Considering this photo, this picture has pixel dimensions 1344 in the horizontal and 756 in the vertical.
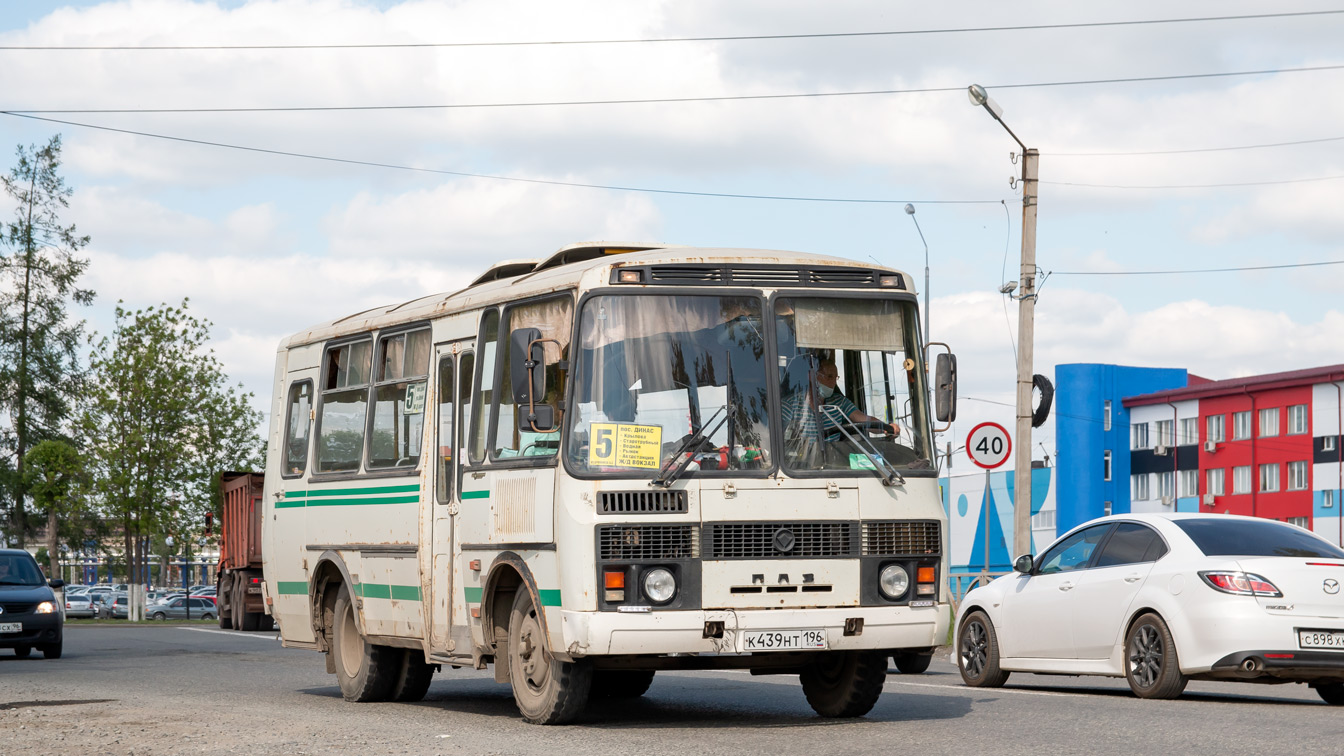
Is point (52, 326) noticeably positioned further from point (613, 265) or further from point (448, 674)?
point (613, 265)

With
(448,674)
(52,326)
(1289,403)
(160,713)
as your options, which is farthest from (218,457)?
(1289,403)

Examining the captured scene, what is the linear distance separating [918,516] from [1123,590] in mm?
3554

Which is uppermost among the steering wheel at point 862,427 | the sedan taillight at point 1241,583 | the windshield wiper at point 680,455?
the steering wheel at point 862,427

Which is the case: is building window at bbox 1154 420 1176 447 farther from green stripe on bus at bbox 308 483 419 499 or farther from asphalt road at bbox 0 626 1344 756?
green stripe on bus at bbox 308 483 419 499

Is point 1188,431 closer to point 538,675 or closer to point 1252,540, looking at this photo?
point 1252,540

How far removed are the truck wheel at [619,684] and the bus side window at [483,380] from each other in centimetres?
282

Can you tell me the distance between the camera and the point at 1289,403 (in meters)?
88.0

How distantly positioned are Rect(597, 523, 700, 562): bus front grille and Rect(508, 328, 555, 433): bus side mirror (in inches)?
29.4

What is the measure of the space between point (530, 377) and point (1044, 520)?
299 feet

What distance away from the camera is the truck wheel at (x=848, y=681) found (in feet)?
38.5

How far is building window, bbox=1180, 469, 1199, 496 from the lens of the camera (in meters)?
94.6

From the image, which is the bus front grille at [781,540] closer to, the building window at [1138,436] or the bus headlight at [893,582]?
the bus headlight at [893,582]

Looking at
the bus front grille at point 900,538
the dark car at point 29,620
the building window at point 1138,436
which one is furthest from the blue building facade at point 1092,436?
the bus front grille at point 900,538

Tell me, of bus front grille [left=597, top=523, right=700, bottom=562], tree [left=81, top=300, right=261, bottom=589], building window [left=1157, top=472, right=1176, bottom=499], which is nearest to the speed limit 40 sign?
bus front grille [left=597, top=523, right=700, bottom=562]
